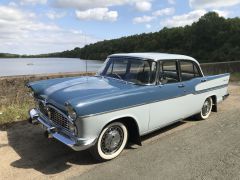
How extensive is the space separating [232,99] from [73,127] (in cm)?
658

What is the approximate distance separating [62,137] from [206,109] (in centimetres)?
391

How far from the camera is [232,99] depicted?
9.25 m

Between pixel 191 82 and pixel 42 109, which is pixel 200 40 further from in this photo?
pixel 42 109

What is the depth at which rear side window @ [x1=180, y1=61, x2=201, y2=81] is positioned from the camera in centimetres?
605

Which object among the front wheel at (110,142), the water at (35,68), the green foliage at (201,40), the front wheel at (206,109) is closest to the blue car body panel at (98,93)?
the front wheel at (110,142)

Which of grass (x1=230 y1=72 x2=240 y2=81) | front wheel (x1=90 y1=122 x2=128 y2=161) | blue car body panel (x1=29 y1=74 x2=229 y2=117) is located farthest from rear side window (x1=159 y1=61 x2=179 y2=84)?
grass (x1=230 y1=72 x2=240 y2=81)

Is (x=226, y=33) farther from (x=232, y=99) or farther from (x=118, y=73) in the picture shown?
(x=118, y=73)

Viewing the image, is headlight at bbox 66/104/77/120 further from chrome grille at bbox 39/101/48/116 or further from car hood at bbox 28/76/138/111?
chrome grille at bbox 39/101/48/116

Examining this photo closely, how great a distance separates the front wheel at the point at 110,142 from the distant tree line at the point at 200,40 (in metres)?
43.9

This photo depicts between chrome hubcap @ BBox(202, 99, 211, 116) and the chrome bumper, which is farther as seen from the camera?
chrome hubcap @ BBox(202, 99, 211, 116)

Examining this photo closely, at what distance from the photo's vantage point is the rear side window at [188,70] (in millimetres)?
6055

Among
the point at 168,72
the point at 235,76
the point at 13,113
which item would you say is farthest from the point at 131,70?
the point at 235,76

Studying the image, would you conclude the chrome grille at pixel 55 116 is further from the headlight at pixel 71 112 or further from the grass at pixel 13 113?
the grass at pixel 13 113

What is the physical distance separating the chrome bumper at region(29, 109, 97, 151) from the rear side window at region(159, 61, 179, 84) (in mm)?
1899
